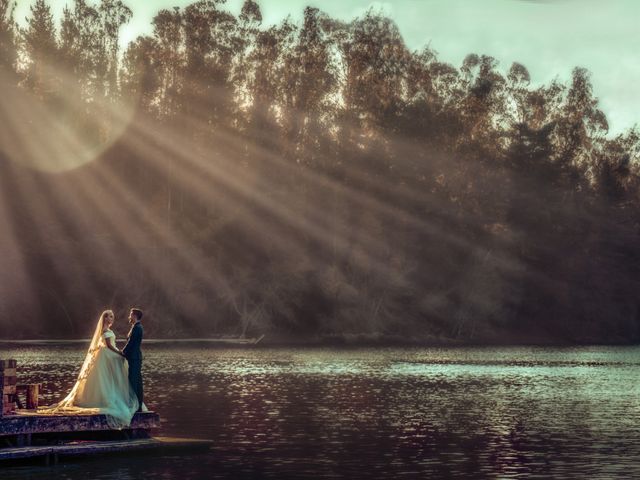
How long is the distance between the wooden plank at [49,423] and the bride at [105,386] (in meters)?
0.38

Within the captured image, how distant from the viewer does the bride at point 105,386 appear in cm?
3139

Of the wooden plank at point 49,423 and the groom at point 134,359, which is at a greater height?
the groom at point 134,359

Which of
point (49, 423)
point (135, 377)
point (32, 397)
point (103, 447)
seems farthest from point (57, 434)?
point (135, 377)

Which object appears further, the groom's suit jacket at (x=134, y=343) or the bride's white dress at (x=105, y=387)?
the groom's suit jacket at (x=134, y=343)

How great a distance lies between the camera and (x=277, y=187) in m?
132

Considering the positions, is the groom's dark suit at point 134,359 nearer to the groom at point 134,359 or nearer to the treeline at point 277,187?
the groom at point 134,359

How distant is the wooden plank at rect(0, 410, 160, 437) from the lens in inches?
1159

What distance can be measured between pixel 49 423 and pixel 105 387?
208cm

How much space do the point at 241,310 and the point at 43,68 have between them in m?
33.9

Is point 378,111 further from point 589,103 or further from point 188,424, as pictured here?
point 188,424

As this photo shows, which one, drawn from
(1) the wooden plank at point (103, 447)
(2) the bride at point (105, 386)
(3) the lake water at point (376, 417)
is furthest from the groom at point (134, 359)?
(3) the lake water at point (376, 417)

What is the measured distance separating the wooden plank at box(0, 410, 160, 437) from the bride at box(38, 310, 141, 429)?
378 millimetres

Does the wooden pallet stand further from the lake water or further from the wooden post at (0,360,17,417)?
the wooden post at (0,360,17,417)

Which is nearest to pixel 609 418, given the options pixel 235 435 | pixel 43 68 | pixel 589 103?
pixel 235 435
